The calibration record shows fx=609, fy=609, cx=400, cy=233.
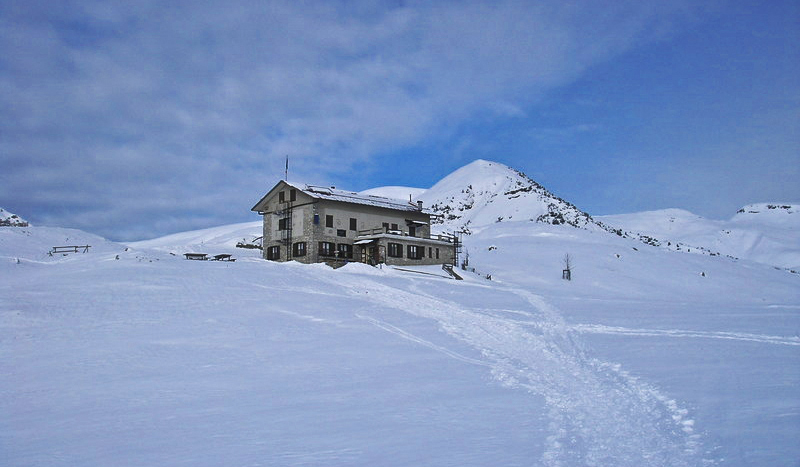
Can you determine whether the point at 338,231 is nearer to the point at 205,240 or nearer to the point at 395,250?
the point at 395,250

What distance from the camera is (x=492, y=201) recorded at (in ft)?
337

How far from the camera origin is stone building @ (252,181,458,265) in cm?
5228

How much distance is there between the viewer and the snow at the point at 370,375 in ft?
31.9

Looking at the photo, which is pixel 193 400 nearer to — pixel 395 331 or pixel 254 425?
Answer: pixel 254 425

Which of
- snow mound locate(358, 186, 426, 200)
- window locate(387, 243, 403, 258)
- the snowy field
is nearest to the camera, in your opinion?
the snowy field

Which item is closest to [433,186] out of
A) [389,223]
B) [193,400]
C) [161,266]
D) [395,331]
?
[389,223]

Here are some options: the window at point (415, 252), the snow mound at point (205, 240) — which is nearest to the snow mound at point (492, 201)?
the window at point (415, 252)

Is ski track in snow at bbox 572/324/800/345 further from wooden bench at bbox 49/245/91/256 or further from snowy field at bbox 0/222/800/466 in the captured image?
wooden bench at bbox 49/245/91/256

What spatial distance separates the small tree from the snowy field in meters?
15.6

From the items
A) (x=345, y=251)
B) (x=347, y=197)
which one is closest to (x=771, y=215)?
(x=347, y=197)

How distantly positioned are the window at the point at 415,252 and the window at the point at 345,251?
5064 mm

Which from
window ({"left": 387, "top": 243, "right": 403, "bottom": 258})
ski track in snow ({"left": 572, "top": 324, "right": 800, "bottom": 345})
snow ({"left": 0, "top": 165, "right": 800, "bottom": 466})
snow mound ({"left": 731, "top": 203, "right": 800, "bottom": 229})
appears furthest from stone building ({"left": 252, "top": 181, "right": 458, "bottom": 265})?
snow mound ({"left": 731, "top": 203, "right": 800, "bottom": 229})

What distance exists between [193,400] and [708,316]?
23925 mm

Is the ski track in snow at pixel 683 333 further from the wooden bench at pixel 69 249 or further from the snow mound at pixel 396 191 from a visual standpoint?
the snow mound at pixel 396 191
